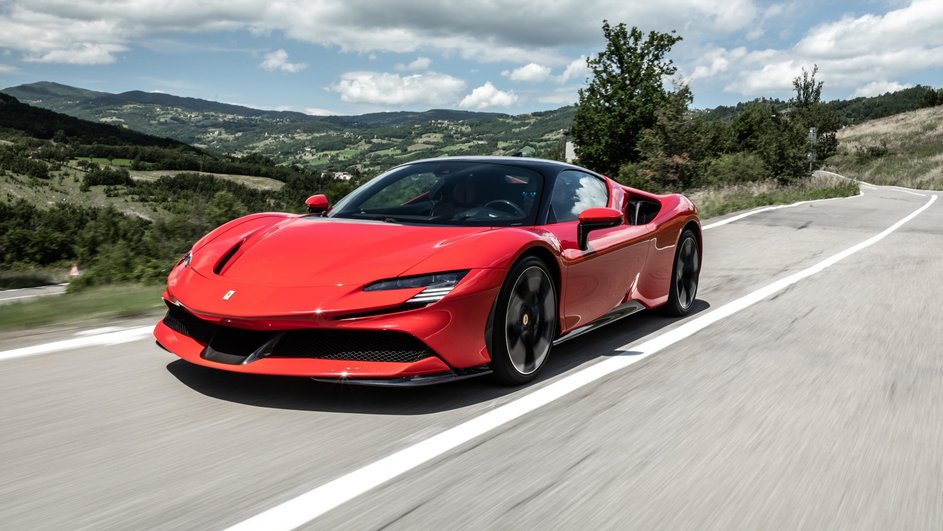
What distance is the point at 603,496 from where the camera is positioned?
261cm

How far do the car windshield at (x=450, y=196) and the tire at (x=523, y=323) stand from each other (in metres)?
0.44

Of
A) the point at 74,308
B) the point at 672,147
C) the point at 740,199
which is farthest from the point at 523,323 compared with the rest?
the point at 672,147

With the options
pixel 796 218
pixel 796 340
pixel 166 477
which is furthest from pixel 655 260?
pixel 796 218

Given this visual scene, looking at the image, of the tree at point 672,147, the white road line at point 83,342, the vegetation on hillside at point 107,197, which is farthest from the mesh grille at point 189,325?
the tree at point 672,147

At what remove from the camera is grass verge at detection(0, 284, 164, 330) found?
543cm

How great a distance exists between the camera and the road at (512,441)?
8.04 ft

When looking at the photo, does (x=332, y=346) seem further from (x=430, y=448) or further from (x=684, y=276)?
(x=684, y=276)

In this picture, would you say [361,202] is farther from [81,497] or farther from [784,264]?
[784,264]

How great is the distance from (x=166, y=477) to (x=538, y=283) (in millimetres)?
2073

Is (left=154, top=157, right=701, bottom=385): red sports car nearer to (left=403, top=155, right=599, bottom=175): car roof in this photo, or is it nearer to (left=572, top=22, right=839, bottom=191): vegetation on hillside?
(left=403, top=155, right=599, bottom=175): car roof

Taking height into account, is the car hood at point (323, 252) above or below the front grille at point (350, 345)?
above

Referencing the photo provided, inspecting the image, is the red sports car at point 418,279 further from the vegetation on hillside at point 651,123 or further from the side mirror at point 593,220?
the vegetation on hillside at point 651,123

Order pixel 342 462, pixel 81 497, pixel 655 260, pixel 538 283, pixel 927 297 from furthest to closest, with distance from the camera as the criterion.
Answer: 1. pixel 927 297
2. pixel 655 260
3. pixel 538 283
4. pixel 342 462
5. pixel 81 497

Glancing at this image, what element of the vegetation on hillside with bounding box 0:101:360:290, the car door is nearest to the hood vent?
the car door
